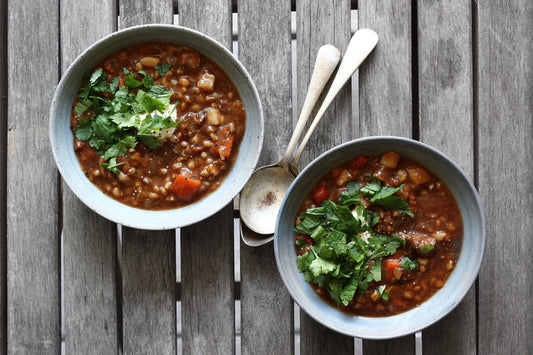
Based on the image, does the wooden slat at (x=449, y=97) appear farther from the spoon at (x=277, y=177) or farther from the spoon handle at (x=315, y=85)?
the spoon handle at (x=315, y=85)

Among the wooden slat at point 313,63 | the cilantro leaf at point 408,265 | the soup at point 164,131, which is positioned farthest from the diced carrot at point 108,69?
the cilantro leaf at point 408,265

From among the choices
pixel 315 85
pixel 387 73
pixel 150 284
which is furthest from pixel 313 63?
pixel 150 284

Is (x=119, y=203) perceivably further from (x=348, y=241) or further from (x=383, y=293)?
(x=383, y=293)

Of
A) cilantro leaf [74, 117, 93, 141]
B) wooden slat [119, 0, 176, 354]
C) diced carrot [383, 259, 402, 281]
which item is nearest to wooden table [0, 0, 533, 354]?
wooden slat [119, 0, 176, 354]

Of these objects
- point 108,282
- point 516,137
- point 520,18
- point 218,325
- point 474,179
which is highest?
point 520,18

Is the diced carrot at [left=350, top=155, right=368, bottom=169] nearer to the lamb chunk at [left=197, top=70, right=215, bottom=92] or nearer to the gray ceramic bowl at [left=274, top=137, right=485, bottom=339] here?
the gray ceramic bowl at [left=274, top=137, right=485, bottom=339]

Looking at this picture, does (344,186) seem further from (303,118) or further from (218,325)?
(218,325)

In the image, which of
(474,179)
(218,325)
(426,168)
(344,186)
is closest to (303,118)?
(344,186)
